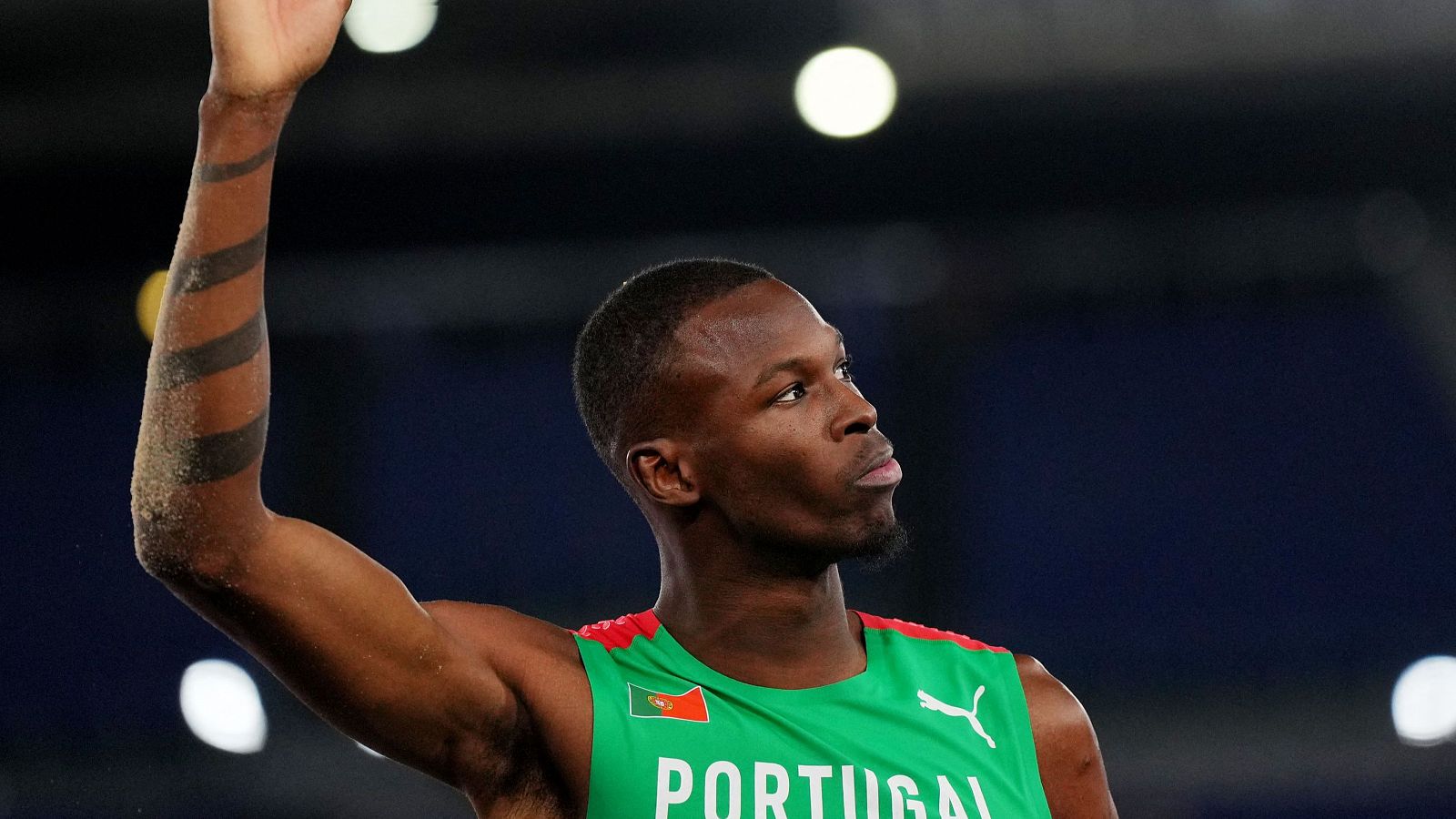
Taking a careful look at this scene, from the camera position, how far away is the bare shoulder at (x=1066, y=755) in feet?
5.74

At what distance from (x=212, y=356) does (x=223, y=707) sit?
3.93 meters

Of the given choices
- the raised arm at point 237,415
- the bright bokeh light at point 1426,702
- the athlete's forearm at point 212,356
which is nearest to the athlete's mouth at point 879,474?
the raised arm at point 237,415

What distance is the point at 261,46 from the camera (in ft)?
4.11

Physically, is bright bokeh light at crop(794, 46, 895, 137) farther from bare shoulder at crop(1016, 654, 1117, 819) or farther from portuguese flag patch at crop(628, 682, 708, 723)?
portuguese flag patch at crop(628, 682, 708, 723)

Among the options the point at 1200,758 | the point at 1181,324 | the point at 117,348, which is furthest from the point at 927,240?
the point at 117,348

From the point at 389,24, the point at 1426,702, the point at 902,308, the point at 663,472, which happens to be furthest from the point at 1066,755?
the point at 389,24

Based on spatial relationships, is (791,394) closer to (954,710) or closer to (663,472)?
(663,472)

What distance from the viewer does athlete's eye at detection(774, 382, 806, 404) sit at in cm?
175

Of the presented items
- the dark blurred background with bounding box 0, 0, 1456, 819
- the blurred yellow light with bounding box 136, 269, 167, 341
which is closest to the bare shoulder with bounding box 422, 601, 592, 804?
the dark blurred background with bounding box 0, 0, 1456, 819

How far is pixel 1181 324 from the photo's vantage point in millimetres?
5484

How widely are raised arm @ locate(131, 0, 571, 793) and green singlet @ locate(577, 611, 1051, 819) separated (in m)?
0.34

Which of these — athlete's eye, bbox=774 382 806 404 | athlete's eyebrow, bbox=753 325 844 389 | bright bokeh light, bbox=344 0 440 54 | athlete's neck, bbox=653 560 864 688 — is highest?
bright bokeh light, bbox=344 0 440 54

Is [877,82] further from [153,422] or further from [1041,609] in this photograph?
[153,422]

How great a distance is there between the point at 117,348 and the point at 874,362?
2.74 meters
